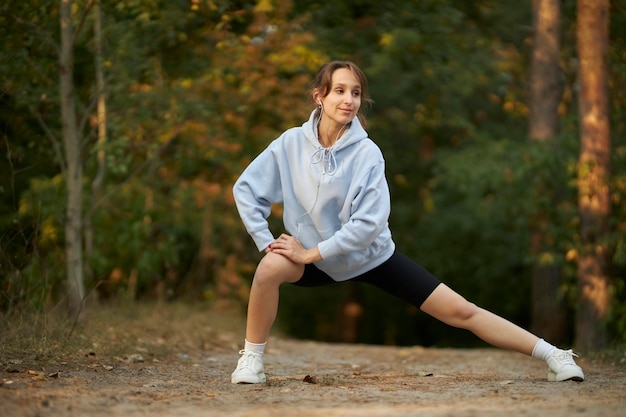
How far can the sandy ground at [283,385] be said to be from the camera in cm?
404

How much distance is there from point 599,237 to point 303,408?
18.6ft

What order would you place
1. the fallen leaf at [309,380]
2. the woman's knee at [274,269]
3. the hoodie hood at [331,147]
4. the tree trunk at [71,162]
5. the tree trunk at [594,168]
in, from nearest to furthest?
the woman's knee at [274,269] → the hoodie hood at [331,147] → the fallen leaf at [309,380] → the tree trunk at [71,162] → the tree trunk at [594,168]

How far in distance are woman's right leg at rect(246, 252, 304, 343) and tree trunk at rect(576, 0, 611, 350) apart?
4.91 meters

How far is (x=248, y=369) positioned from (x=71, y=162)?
3166 millimetres

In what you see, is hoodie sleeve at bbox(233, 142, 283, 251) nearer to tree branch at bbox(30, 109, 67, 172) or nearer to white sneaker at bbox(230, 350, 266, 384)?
white sneaker at bbox(230, 350, 266, 384)

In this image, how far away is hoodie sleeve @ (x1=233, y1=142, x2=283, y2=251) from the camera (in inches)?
197

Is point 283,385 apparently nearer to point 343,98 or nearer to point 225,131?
point 343,98

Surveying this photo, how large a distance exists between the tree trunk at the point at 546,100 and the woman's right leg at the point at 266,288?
7249mm

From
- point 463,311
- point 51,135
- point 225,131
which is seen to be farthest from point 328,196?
point 225,131

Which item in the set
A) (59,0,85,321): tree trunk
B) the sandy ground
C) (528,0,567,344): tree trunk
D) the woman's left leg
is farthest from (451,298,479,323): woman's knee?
(528,0,567,344): tree trunk

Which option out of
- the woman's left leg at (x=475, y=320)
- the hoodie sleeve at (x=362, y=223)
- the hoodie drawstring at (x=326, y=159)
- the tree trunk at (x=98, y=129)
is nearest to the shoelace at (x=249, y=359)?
the hoodie sleeve at (x=362, y=223)

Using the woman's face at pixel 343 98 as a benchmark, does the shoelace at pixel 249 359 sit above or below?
below

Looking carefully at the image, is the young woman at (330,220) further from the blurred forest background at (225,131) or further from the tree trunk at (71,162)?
the tree trunk at (71,162)

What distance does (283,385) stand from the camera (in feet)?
16.5
